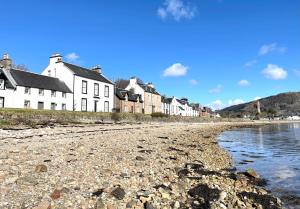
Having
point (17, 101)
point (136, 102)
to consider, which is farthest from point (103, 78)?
point (17, 101)

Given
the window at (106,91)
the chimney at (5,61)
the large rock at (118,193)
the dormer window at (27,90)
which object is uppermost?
the chimney at (5,61)

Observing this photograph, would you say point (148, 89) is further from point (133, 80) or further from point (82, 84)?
point (82, 84)

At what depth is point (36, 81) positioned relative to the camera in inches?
2071

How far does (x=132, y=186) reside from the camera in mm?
10156

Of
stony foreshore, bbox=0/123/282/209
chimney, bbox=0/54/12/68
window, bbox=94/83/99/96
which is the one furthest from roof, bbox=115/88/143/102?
stony foreshore, bbox=0/123/282/209

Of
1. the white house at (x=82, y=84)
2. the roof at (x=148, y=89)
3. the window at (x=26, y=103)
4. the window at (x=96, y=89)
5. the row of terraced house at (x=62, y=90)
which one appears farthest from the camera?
the roof at (x=148, y=89)

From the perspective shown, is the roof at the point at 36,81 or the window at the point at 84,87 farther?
the window at the point at 84,87

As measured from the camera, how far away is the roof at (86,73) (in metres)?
60.0

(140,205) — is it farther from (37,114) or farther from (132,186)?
(37,114)

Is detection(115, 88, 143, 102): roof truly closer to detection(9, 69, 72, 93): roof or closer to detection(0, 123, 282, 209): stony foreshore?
detection(9, 69, 72, 93): roof

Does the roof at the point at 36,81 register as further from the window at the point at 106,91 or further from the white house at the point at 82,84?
the window at the point at 106,91

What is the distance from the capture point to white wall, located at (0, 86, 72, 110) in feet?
153

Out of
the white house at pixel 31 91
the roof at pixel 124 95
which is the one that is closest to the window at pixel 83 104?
the white house at pixel 31 91

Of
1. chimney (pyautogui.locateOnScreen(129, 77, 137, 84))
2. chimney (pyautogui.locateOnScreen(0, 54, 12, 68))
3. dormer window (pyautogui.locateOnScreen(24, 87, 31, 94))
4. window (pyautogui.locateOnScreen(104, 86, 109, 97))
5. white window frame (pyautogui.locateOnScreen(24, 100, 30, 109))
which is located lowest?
white window frame (pyautogui.locateOnScreen(24, 100, 30, 109))
